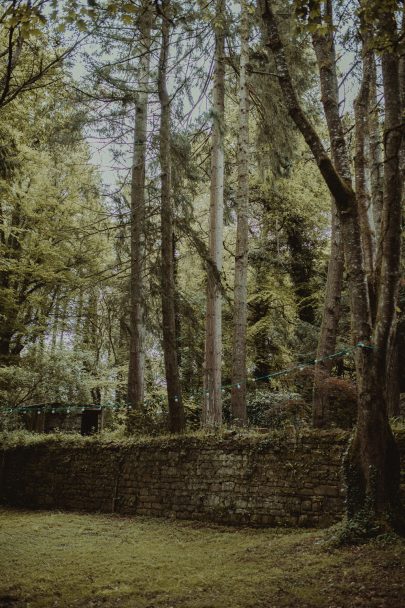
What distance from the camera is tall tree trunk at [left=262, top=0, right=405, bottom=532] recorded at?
17.3 feet

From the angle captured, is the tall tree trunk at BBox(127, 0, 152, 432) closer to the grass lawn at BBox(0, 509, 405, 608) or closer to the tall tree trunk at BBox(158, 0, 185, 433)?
the tall tree trunk at BBox(158, 0, 185, 433)

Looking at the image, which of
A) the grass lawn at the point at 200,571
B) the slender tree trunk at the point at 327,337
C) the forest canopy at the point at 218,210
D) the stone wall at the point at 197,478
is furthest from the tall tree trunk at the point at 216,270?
the grass lawn at the point at 200,571

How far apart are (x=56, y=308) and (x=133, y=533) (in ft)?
34.2

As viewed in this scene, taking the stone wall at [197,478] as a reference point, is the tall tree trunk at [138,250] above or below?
above

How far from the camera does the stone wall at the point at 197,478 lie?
7.25 metres

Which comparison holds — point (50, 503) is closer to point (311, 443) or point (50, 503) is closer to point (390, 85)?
point (311, 443)

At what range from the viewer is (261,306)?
16172mm

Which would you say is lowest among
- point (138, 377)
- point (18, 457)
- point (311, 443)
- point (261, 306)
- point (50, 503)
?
point (50, 503)

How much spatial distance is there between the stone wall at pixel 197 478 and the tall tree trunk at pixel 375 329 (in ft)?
4.82

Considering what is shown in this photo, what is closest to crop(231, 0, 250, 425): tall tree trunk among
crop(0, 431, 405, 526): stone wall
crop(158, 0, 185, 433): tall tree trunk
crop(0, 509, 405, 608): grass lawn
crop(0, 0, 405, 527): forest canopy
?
crop(0, 0, 405, 527): forest canopy

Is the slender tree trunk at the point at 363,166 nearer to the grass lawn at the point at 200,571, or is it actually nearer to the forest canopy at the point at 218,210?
the forest canopy at the point at 218,210

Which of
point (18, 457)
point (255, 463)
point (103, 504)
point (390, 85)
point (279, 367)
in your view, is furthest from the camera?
point (279, 367)

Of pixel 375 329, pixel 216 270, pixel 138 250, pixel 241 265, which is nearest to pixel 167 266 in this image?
pixel 216 270

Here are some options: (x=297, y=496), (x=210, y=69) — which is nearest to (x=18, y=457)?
(x=297, y=496)
